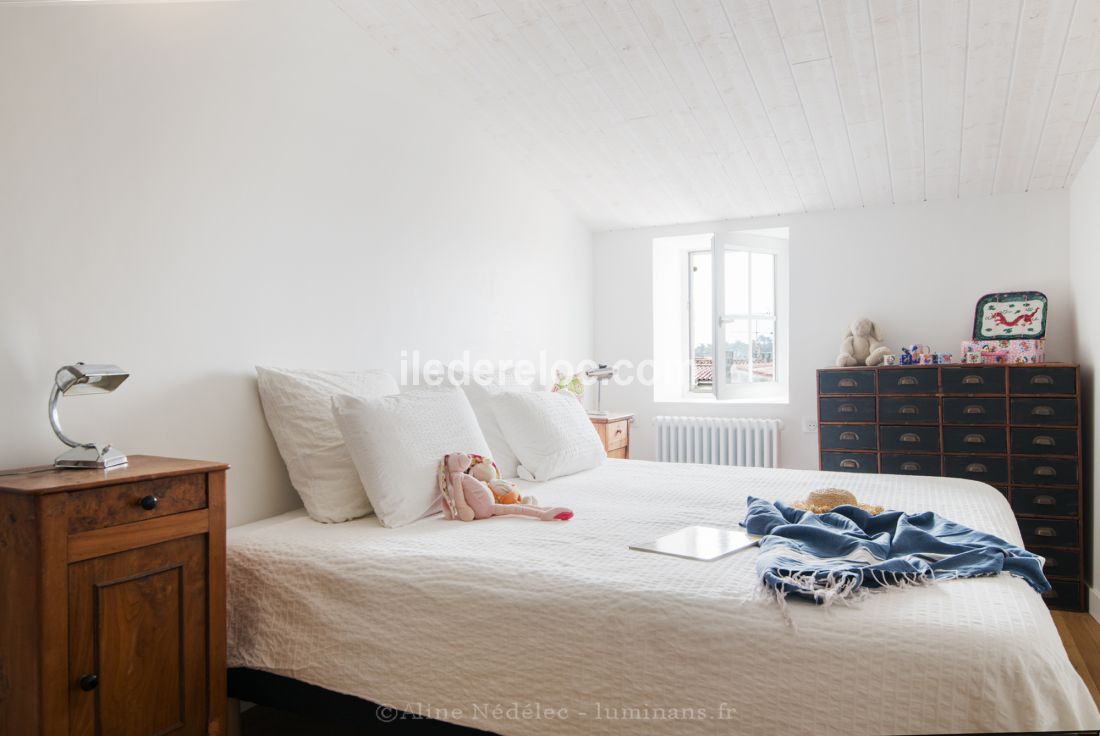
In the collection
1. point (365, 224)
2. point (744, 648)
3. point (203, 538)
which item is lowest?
point (744, 648)

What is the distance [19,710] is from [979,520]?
8.06 feet

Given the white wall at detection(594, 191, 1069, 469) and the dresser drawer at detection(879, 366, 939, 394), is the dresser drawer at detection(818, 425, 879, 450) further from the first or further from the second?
the white wall at detection(594, 191, 1069, 469)

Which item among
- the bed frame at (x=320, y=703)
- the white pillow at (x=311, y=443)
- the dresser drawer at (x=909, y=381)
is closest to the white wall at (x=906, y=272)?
the dresser drawer at (x=909, y=381)

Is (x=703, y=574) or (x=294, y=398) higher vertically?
(x=294, y=398)

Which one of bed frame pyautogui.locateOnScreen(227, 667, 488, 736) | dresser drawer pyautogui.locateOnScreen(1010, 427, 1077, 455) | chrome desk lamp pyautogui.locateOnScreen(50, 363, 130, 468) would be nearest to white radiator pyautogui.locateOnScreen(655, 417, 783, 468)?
dresser drawer pyautogui.locateOnScreen(1010, 427, 1077, 455)

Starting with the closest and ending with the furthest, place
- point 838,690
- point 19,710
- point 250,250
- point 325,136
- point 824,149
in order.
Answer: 1. point 838,690
2. point 19,710
3. point 250,250
4. point 325,136
5. point 824,149

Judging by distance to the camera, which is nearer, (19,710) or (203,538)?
(19,710)

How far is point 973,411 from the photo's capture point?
364cm

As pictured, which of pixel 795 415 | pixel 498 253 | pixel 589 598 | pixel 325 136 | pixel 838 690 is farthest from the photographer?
pixel 795 415

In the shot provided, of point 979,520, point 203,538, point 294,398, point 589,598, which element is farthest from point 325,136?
point 979,520

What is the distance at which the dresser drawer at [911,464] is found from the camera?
12.2ft

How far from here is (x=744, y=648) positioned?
1.40 meters

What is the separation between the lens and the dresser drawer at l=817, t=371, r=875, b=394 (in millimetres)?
3887

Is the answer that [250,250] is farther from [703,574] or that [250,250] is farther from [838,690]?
[838,690]
